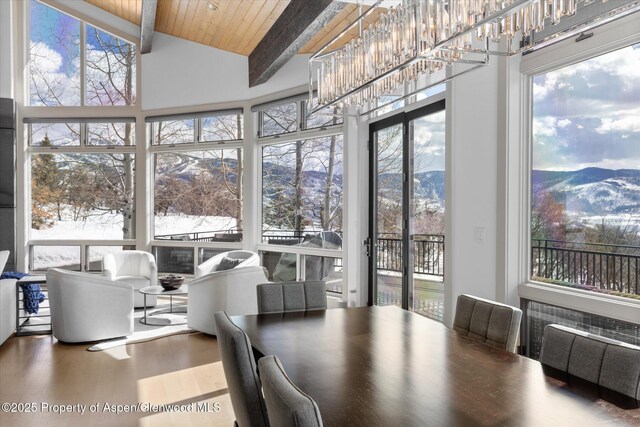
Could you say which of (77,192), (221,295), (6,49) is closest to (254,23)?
(221,295)

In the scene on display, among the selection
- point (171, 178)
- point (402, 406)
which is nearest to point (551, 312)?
point (402, 406)

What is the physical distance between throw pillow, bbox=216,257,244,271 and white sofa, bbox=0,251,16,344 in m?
2.27

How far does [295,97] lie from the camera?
6.56 metres

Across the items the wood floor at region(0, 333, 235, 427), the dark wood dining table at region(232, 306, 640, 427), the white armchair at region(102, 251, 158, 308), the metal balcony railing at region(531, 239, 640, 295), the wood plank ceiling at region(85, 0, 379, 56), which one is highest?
the wood plank ceiling at region(85, 0, 379, 56)

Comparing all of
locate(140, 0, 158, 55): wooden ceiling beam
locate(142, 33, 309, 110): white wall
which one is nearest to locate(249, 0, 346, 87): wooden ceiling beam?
locate(142, 33, 309, 110): white wall

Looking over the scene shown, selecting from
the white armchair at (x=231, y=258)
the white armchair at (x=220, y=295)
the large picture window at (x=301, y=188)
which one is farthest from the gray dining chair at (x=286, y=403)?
the large picture window at (x=301, y=188)

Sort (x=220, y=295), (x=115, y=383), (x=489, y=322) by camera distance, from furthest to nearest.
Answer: (x=220, y=295) → (x=115, y=383) → (x=489, y=322)

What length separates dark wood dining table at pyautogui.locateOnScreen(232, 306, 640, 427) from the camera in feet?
4.78

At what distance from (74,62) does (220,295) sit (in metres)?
5.41

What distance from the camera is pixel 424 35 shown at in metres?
1.95

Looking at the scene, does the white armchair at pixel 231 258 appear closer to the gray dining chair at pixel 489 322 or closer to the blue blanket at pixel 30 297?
the blue blanket at pixel 30 297

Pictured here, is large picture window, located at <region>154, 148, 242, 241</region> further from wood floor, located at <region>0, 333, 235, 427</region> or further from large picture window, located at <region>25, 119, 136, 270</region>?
wood floor, located at <region>0, 333, 235, 427</region>

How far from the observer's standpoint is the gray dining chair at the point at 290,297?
2.99 metres

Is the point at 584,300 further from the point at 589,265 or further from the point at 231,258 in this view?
the point at 231,258
